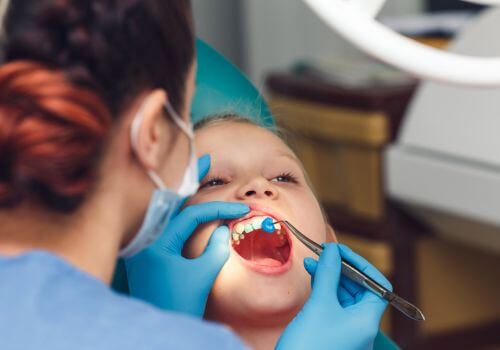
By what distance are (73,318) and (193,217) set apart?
21.1 inches

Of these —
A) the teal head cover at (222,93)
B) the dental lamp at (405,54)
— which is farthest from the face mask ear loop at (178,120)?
the teal head cover at (222,93)

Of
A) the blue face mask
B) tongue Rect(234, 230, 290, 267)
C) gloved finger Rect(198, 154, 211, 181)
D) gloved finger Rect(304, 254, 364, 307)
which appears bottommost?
tongue Rect(234, 230, 290, 267)

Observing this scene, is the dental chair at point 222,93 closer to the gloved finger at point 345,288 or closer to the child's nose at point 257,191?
the child's nose at point 257,191

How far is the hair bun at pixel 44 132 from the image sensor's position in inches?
40.6

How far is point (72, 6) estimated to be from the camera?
3.46 ft

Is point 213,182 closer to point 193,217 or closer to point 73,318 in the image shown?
point 193,217

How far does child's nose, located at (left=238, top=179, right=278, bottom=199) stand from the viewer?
1610 mm

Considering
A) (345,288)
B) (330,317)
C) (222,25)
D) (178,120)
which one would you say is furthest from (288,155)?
(222,25)

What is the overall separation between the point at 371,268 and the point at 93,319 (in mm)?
589

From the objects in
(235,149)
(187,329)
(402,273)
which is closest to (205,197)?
(235,149)

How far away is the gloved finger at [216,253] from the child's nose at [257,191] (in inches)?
3.7

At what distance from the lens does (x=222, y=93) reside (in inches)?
72.3

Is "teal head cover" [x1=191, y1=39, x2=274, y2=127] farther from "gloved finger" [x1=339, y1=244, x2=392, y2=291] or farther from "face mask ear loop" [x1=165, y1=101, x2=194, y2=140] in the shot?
"face mask ear loop" [x1=165, y1=101, x2=194, y2=140]

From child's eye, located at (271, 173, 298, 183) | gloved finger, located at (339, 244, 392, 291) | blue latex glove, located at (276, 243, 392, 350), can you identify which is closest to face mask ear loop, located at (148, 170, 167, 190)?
blue latex glove, located at (276, 243, 392, 350)
